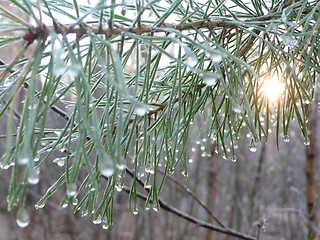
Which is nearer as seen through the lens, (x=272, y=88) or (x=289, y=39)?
(x=289, y=39)

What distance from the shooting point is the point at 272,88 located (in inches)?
20.7

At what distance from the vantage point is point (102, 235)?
12.9 feet

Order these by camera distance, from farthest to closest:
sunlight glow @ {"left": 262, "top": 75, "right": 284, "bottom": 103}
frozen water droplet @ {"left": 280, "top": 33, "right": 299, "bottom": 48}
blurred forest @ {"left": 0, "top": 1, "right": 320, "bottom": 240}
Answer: blurred forest @ {"left": 0, "top": 1, "right": 320, "bottom": 240}, sunlight glow @ {"left": 262, "top": 75, "right": 284, "bottom": 103}, frozen water droplet @ {"left": 280, "top": 33, "right": 299, "bottom": 48}

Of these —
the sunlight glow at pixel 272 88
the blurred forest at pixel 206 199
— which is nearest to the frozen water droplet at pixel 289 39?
the sunlight glow at pixel 272 88

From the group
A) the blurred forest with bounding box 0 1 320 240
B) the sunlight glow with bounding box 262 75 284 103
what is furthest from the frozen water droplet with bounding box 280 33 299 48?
the blurred forest with bounding box 0 1 320 240

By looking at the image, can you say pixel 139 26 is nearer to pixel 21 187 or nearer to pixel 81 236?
A: pixel 21 187

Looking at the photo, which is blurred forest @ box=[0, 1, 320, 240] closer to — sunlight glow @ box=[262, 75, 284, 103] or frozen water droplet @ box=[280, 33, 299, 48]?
sunlight glow @ box=[262, 75, 284, 103]

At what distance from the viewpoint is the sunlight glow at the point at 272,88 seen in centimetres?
51

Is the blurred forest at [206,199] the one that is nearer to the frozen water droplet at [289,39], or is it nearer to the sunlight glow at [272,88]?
the sunlight glow at [272,88]

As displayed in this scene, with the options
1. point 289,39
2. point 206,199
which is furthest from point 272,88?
point 206,199

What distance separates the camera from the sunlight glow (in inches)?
20.1

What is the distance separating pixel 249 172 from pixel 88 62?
454 cm

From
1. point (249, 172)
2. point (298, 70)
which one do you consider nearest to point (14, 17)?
point (298, 70)

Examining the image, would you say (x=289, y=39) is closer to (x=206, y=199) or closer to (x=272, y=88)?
(x=272, y=88)
